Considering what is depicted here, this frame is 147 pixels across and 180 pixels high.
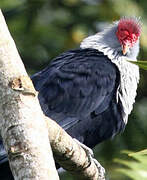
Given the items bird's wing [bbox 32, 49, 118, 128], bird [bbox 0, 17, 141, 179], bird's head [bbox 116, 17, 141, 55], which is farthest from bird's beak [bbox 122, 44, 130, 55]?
bird's wing [bbox 32, 49, 118, 128]

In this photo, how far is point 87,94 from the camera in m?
4.86

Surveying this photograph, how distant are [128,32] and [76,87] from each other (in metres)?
0.88

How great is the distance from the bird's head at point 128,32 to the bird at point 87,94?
38 centimetres

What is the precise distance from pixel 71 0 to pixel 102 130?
8.35 feet

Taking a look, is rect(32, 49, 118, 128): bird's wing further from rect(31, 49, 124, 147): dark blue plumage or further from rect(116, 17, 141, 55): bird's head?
rect(116, 17, 141, 55): bird's head

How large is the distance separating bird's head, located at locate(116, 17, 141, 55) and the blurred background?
893 millimetres

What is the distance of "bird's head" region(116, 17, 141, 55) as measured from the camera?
5.41 metres

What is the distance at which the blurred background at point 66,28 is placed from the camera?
651 centimetres

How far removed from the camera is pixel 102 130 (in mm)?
4750

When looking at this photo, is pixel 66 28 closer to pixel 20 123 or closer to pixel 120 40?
pixel 120 40

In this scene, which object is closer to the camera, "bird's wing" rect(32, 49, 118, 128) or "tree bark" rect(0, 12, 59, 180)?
"tree bark" rect(0, 12, 59, 180)

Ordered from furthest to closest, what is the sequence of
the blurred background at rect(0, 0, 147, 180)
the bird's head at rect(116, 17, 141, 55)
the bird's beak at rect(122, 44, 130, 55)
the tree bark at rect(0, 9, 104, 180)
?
1. the blurred background at rect(0, 0, 147, 180)
2. the bird's head at rect(116, 17, 141, 55)
3. the bird's beak at rect(122, 44, 130, 55)
4. the tree bark at rect(0, 9, 104, 180)

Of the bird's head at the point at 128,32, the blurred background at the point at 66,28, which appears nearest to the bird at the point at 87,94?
the bird's head at the point at 128,32

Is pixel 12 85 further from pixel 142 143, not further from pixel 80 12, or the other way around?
pixel 80 12
